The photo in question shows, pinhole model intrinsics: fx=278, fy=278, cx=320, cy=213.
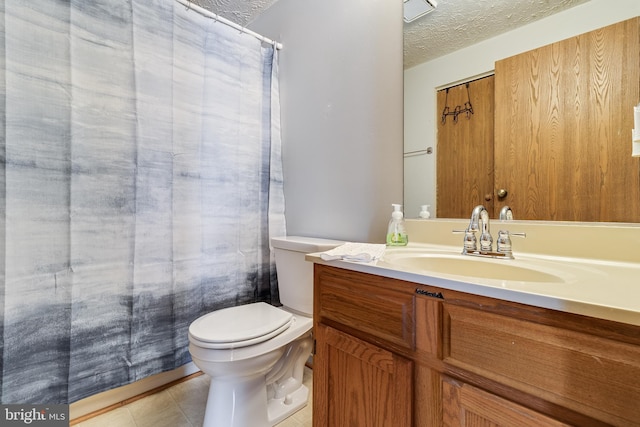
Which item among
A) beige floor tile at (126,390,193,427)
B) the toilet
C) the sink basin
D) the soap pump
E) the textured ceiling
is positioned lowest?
beige floor tile at (126,390,193,427)

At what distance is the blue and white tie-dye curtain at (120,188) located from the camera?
1.03 metres

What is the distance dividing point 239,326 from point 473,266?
2.92 feet

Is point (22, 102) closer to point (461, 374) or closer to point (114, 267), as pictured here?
point (114, 267)

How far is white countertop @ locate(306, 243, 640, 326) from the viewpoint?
45 cm

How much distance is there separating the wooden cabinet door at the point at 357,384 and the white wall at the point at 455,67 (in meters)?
0.72

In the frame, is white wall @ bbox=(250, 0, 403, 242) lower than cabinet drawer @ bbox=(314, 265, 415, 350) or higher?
higher

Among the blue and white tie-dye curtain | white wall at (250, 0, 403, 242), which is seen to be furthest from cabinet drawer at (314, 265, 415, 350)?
the blue and white tie-dye curtain

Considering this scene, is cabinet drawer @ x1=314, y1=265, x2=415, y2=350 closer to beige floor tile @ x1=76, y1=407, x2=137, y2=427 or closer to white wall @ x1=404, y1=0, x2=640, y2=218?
white wall @ x1=404, y1=0, x2=640, y2=218

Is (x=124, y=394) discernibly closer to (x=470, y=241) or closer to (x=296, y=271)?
(x=296, y=271)

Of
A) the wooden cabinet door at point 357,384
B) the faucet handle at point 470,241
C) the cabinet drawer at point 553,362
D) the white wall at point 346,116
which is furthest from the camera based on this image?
the white wall at point 346,116

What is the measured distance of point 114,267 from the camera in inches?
47.8

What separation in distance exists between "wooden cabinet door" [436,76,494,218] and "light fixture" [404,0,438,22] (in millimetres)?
388

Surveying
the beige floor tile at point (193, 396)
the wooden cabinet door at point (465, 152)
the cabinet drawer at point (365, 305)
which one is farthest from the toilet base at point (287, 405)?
the wooden cabinet door at point (465, 152)

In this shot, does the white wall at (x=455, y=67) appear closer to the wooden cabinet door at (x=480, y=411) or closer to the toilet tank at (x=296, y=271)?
the toilet tank at (x=296, y=271)
